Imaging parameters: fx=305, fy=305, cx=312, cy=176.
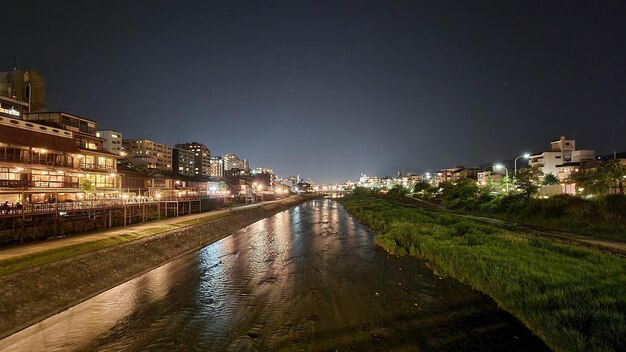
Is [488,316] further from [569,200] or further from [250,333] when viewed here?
[569,200]

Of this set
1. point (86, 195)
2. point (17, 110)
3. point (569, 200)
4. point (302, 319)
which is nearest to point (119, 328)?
point (302, 319)

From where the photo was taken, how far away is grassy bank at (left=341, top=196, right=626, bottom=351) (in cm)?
905

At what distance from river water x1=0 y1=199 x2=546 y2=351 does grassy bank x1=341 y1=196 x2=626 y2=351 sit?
82 cm

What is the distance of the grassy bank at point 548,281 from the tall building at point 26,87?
272ft

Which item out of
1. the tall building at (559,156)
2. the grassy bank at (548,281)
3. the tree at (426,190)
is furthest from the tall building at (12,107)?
the tall building at (559,156)

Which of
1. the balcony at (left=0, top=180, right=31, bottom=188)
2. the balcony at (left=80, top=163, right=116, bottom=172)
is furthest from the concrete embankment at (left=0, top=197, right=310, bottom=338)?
the balcony at (left=80, top=163, right=116, bottom=172)

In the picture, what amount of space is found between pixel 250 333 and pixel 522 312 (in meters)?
10.4

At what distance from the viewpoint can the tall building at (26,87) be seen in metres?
63.7

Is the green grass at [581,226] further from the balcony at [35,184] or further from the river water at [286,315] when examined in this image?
the balcony at [35,184]

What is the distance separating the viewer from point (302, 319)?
1265 centimetres

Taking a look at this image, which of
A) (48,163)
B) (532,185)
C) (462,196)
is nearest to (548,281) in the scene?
(48,163)

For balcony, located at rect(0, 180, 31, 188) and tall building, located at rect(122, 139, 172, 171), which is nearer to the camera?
balcony, located at rect(0, 180, 31, 188)

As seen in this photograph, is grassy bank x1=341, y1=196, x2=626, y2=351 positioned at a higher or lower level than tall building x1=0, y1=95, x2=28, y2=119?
lower

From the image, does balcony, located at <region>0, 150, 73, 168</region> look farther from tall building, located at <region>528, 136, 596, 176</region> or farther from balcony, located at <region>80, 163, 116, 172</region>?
tall building, located at <region>528, 136, 596, 176</region>
